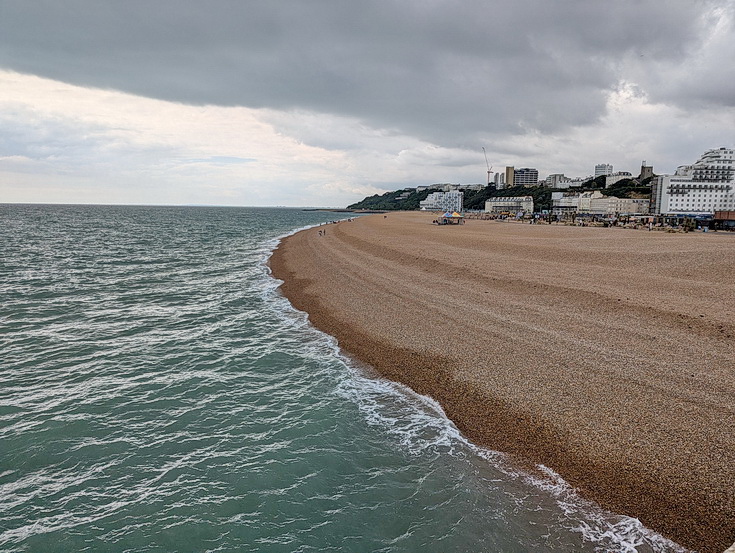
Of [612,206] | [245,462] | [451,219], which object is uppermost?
[612,206]

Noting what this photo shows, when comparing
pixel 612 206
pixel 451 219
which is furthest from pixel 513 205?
pixel 451 219

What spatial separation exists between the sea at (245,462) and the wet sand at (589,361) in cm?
67

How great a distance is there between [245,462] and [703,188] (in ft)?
383

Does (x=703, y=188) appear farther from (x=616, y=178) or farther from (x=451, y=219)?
(x=616, y=178)

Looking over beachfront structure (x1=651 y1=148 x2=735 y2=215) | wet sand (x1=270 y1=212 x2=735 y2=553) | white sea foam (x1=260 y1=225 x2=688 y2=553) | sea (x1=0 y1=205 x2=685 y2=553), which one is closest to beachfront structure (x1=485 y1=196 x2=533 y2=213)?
beachfront structure (x1=651 y1=148 x2=735 y2=215)

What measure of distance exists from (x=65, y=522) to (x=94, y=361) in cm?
761

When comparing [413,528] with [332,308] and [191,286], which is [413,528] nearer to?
[332,308]

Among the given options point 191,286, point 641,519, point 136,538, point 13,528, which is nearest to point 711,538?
point 641,519

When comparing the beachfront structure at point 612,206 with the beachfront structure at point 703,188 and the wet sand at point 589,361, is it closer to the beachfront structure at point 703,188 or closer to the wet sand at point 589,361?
the beachfront structure at point 703,188

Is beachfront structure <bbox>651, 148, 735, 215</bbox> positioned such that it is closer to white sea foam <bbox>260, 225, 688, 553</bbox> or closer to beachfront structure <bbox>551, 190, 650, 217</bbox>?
beachfront structure <bbox>551, 190, 650, 217</bbox>

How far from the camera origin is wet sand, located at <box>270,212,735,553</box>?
22.7ft

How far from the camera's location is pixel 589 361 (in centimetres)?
1098

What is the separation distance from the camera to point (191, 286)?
1013 inches

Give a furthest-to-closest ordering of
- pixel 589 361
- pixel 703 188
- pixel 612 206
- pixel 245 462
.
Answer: pixel 612 206, pixel 703 188, pixel 589 361, pixel 245 462
